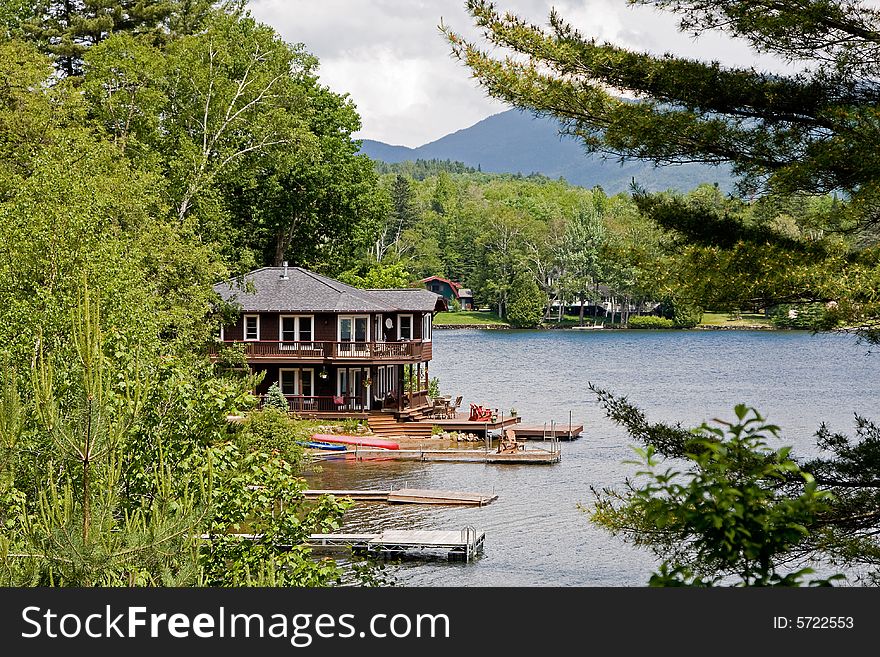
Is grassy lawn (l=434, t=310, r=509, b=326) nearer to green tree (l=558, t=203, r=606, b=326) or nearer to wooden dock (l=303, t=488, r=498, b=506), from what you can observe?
green tree (l=558, t=203, r=606, b=326)

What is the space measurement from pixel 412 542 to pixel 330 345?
19353 millimetres

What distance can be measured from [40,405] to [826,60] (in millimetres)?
10636

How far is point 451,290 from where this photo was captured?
133 meters

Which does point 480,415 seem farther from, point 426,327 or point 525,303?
point 525,303

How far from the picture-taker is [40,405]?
933 cm

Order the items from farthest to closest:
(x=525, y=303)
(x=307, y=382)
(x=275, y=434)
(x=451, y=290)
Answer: (x=451, y=290) → (x=525, y=303) → (x=307, y=382) → (x=275, y=434)

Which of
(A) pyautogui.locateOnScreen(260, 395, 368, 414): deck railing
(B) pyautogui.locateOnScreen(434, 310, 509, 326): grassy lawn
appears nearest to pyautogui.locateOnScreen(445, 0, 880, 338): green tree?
(A) pyautogui.locateOnScreen(260, 395, 368, 414): deck railing

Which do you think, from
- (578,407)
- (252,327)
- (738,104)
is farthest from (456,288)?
(738,104)

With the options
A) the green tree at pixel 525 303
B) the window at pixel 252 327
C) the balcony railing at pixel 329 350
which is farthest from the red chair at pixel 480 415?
the green tree at pixel 525 303

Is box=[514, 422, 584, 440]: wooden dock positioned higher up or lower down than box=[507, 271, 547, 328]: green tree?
lower down

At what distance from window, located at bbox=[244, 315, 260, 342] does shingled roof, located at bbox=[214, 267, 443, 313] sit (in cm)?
61

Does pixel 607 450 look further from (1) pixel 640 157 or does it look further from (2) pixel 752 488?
(2) pixel 752 488

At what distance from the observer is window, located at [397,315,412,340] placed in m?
46.5

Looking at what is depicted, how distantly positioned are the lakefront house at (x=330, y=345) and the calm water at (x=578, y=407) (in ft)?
22.1
